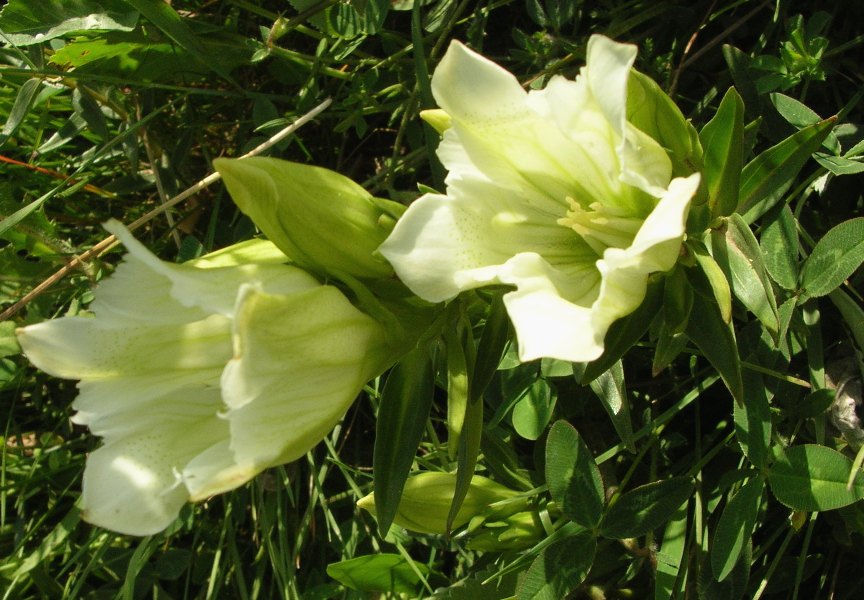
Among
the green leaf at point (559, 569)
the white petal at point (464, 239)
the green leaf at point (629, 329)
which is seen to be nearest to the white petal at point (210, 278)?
the white petal at point (464, 239)

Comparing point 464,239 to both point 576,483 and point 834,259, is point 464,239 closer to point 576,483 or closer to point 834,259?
point 576,483

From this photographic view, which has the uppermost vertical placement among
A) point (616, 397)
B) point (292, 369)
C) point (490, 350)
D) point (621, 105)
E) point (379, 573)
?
point (621, 105)

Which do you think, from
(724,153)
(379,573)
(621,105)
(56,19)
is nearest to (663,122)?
(724,153)

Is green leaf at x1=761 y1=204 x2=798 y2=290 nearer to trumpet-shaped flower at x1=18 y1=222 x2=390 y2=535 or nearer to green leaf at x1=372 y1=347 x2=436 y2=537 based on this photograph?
green leaf at x1=372 y1=347 x2=436 y2=537

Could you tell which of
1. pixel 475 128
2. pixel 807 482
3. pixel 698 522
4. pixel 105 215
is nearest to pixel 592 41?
pixel 475 128

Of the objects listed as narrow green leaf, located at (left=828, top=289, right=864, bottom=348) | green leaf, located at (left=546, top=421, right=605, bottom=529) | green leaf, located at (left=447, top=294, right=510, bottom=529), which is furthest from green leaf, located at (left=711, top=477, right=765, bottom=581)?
green leaf, located at (left=447, top=294, right=510, bottom=529)

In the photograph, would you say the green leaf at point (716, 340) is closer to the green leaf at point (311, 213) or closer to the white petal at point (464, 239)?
the white petal at point (464, 239)
